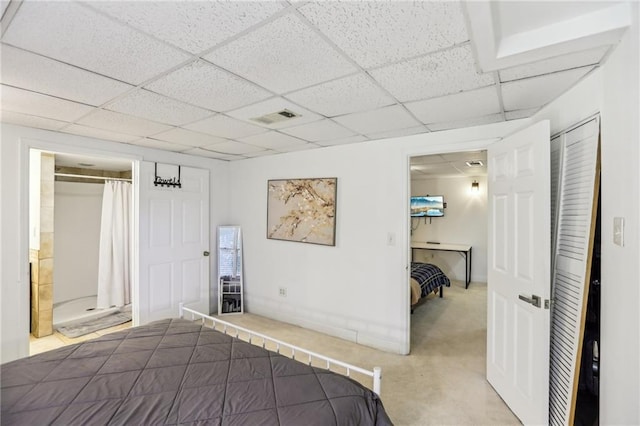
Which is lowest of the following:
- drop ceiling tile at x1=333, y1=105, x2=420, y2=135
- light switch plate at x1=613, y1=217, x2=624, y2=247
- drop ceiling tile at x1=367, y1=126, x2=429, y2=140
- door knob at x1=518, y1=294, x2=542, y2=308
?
door knob at x1=518, y1=294, x2=542, y2=308

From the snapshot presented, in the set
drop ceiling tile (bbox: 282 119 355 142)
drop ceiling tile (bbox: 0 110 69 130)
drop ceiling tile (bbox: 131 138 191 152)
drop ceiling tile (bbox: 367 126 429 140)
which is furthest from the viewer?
drop ceiling tile (bbox: 131 138 191 152)

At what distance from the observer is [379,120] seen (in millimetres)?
2566

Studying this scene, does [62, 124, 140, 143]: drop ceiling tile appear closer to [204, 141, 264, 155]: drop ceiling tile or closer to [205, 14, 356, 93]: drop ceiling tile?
[204, 141, 264, 155]: drop ceiling tile

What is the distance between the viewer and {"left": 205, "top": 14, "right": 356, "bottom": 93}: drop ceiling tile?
1.31 metres

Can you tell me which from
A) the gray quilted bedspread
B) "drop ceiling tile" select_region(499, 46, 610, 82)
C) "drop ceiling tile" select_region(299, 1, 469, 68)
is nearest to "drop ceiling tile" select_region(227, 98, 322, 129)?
"drop ceiling tile" select_region(299, 1, 469, 68)

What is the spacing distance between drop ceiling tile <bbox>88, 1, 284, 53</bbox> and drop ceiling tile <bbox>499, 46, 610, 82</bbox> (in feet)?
4.41

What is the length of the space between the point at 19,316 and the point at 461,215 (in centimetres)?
692

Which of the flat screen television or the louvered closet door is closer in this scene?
the louvered closet door

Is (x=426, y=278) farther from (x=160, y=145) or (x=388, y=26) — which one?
(x=160, y=145)

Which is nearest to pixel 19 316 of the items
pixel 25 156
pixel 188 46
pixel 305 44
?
pixel 25 156

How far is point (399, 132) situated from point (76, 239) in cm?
512

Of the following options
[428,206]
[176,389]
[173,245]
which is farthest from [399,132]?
[428,206]

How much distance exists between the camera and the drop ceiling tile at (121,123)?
7.94ft

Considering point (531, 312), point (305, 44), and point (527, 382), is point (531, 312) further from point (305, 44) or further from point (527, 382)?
point (305, 44)
